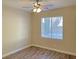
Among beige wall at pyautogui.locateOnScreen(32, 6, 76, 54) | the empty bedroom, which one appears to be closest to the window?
the empty bedroom

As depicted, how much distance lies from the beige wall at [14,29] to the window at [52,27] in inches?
38.5

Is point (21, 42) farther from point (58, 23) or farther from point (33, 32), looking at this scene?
point (58, 23)

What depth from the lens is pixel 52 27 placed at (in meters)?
5.29

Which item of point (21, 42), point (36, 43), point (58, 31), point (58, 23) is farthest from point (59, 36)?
point (21, 42)

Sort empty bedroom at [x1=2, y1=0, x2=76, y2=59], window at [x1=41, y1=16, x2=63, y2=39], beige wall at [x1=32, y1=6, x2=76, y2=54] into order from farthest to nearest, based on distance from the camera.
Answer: window at [x1=41, y1=16, x2=63, y2=39] → beige wall at [x1=32, y1=6, x2=76, y2=54] → empty bedroom at [x1=2, y1=0, x2=76, y2=59]

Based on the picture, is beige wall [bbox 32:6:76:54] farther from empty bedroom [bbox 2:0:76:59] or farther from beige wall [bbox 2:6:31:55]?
beige wall [bbox 2:6:31:55]

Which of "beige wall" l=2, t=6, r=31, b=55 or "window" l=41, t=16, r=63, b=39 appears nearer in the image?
"beige wall" l=2, t=6, r=31, b=55

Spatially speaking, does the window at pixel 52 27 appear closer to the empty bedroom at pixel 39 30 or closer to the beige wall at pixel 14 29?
the empty bedroom at pixel 39 30

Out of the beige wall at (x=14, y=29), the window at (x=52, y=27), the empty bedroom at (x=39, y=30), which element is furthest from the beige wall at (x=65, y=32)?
the beige wall at (x=14, y=29)

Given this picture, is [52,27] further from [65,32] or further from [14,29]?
[14,29]

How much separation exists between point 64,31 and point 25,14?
2440 mm

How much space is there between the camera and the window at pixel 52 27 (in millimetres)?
4961

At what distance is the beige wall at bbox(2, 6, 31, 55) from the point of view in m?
4.33

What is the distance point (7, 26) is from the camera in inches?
173
